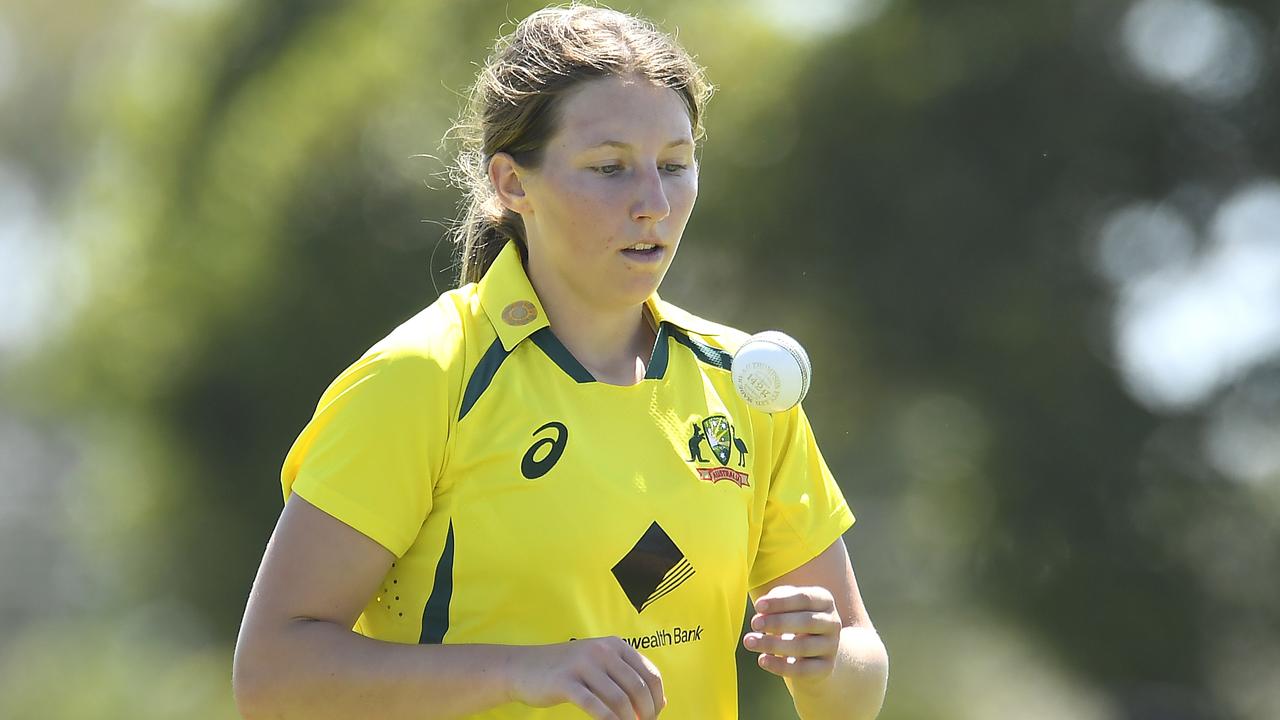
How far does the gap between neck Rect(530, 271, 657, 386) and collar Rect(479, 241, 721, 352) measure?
0.12 ft

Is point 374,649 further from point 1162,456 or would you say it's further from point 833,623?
point 1162,456

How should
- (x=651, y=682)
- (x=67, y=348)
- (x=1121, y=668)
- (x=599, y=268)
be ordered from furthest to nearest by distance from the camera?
(x=67, y=348) → (x=1121, y=668) → (x=599, y=268) → (x=651, y=682)

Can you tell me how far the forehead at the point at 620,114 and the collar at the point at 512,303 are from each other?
0.25 meters

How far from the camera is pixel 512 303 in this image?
9.25ft

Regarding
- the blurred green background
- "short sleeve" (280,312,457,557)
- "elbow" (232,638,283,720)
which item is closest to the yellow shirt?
"short sleeve" (280,312,457,557)

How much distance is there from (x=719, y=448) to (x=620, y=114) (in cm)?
60

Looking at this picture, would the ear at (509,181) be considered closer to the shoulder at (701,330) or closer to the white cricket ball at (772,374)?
the shoulder at (701,330)

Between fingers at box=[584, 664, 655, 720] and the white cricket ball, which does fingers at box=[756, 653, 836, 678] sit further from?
the white cricket ball

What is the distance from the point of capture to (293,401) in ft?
34.3

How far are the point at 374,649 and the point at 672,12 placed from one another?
7.80 metres

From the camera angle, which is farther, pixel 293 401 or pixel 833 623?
pixel 293 401

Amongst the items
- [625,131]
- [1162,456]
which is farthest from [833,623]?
[1162,456]

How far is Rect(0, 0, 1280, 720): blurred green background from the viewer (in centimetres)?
937

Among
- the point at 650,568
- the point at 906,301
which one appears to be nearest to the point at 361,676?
the point at 650,568
